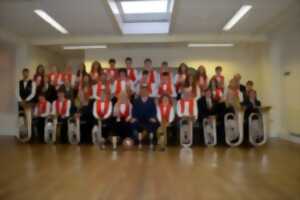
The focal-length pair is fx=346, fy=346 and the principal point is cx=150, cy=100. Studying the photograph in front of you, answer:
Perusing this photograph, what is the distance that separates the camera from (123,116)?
6996mm

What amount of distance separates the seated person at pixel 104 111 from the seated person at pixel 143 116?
55cm

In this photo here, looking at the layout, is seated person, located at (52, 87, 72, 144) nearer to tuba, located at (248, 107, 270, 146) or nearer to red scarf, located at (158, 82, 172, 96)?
red scarf, located at (158, 82, 172, 96)

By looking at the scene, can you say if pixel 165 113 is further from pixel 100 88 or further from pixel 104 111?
pixel 100 88

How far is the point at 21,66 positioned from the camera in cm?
941

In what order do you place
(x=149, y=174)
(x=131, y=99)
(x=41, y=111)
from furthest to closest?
(x=41, y=111) → (x=131, y=99) → (x=149, y=174)

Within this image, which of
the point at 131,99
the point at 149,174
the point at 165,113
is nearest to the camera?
the point at 149,174

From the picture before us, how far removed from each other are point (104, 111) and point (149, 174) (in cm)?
318

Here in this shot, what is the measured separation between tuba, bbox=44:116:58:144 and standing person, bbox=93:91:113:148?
92 centimetres

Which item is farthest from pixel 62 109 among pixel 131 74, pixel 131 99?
pixel 131 74

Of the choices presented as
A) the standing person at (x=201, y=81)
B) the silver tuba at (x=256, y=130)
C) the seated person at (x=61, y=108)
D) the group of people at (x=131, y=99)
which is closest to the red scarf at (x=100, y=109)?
the group of people at (x=131, y=99)

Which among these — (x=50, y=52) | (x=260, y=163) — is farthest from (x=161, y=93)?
(x=50, y=52)

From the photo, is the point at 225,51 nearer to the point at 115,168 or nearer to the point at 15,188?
the point at 115,168

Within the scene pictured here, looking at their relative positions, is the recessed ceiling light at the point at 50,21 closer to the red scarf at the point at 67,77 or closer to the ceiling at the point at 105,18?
the ceiling at the point at 105,18

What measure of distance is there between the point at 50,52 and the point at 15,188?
8.42m
